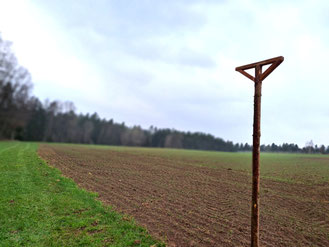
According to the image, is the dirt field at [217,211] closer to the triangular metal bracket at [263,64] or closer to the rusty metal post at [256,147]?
the rusty metal post at [256,147]

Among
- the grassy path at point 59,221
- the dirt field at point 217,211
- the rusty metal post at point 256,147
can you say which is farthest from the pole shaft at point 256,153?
the grassy path at point 59,221

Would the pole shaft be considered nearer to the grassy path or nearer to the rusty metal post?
the rusty metal post

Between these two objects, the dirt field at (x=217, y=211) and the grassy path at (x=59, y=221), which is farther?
the dirt field at (x=217, y=211)

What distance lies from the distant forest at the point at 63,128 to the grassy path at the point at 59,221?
7292mm

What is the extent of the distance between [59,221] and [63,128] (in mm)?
97623

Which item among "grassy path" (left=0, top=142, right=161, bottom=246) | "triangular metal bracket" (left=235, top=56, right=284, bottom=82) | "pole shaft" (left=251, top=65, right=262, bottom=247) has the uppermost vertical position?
"triangular metal bracket" (left=235, top=56, right=284, bottom=82)

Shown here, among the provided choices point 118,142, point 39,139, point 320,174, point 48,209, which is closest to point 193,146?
point 118,142

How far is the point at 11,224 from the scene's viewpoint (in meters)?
5.37

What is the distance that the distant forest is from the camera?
167 feet

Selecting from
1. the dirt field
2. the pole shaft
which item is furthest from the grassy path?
the pole shaft

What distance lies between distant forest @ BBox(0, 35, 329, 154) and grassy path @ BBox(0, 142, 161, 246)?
23.9ft

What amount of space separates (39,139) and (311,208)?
9019cm

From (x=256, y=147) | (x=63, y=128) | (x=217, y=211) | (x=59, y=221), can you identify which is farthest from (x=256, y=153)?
(x=63, y=128)

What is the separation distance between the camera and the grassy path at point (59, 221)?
474cm
